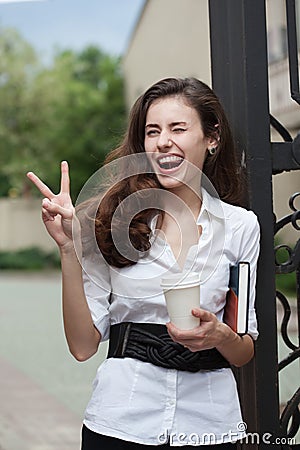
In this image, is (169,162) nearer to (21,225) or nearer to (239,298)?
(239,298)

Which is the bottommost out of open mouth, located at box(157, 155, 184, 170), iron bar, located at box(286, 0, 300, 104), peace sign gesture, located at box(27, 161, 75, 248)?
peace sign gesture, located at box(27, 161, 75, 248)

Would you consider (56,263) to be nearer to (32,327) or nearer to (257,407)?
(32,327)

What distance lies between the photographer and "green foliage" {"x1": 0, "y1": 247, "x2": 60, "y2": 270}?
23203mm

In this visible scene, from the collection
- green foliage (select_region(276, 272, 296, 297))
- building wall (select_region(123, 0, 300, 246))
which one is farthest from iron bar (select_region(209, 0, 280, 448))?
green foliage (select_region(276, 272, 296, 297))

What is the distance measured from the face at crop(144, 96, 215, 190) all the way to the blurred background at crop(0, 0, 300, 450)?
3.36 meters

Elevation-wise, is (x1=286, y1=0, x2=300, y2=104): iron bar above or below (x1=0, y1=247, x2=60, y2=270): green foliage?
above

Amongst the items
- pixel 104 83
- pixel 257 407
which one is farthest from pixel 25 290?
pixel 257 407

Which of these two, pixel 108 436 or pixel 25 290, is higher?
pixel 108 436

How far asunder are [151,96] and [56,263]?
22.1m

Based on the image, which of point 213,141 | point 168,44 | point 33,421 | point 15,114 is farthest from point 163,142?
point 15,114

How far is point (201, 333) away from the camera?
1595mm

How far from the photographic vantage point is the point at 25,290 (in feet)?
55.5

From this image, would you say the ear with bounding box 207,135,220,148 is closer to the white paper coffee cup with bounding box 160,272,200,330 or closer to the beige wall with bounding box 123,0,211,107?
the white paper coffee cup with bounding box 160,272,200,330

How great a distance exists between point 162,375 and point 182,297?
273 millimetres
